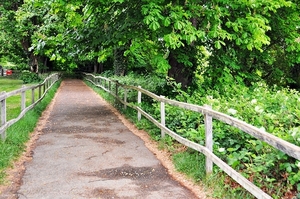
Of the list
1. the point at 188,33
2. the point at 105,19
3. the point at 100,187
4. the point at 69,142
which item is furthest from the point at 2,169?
the point at 105,19

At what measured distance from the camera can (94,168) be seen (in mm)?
6086

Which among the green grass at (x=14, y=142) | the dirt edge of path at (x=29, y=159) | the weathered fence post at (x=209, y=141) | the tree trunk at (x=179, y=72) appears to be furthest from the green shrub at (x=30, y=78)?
the weathered fence post at (x=209, y=141)

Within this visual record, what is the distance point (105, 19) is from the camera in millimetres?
11180

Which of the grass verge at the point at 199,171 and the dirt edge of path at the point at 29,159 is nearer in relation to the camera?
the grass verge at the point at 199,171

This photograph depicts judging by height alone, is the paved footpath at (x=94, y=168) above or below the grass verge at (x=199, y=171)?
below

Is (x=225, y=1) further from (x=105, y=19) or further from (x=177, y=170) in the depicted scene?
(x=177, y=170)

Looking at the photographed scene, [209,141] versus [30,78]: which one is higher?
[30,78]

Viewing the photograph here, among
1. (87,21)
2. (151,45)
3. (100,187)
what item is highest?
(87,21)

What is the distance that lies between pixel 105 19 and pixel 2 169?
6601 millimetres

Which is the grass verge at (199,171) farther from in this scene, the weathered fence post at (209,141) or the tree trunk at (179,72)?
the tree trunk at (179,72)

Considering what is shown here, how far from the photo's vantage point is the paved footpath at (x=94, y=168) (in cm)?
496

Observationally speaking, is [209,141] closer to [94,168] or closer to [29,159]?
[94,168]

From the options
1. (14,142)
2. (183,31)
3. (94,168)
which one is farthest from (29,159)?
(183,31)

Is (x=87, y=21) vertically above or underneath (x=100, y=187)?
above
